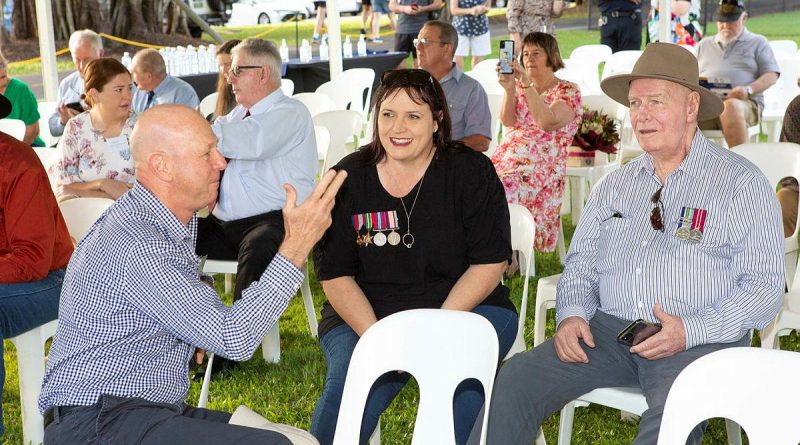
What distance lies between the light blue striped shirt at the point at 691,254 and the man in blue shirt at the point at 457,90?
227cm

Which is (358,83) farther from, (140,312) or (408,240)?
(140,312)

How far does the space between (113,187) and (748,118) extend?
4603 millimetres

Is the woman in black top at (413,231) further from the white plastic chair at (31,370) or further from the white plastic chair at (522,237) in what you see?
the white plastic chair at (31,370)

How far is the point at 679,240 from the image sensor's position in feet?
9.67

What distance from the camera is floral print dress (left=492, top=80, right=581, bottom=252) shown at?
5.29 meters

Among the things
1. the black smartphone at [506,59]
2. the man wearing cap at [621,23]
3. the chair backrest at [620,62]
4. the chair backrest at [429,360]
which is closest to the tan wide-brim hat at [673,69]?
→ the chair backrest at [429,360]

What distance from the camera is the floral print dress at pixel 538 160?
5.29 m

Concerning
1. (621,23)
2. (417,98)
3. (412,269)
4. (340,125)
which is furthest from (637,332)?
(621,23)

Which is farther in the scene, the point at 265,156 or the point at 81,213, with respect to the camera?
the point at 265,156

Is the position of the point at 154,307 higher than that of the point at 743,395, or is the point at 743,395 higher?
the point at 154,307

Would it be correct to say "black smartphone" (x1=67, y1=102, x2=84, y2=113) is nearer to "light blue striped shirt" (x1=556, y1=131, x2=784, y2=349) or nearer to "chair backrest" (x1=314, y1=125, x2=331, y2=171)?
"chair backrest" (x1=314, y1=125, x2=331, y2=171)

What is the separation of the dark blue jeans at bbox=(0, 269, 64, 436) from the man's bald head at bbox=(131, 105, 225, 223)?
134 cm

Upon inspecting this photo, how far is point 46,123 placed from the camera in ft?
22.4

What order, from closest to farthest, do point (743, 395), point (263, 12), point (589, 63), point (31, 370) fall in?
point (743, 395) → point (31, 370) → point (589, 63) → point (263, 12)
